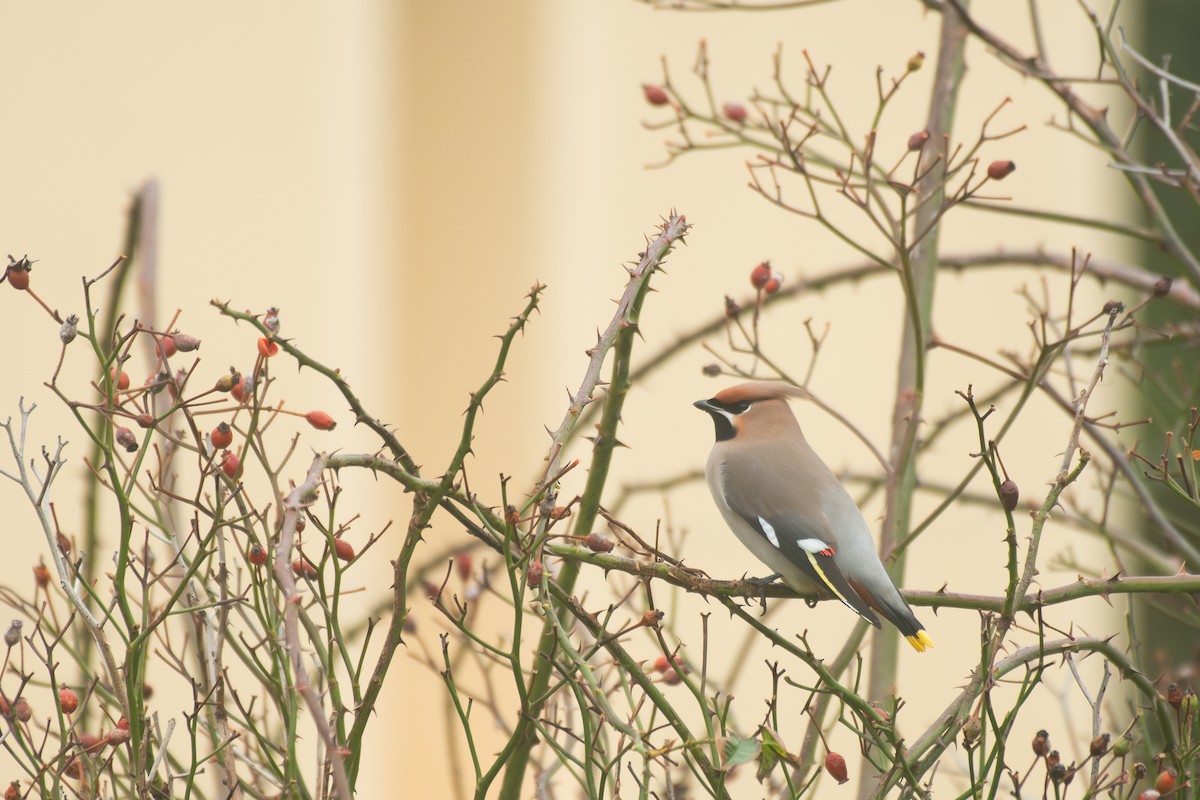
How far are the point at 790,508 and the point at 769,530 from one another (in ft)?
0.26

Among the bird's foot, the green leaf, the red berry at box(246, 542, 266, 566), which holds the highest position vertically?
the bird's foot

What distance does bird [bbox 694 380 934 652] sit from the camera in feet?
7.76

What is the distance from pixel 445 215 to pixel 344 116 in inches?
22.2

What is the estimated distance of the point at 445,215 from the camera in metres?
5.57

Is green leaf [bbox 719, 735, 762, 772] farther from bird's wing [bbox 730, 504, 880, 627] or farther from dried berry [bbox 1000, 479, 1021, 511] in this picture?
bird's wing [bbox 730, 504, 880, 627]

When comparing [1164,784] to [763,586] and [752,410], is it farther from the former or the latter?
[752,410]

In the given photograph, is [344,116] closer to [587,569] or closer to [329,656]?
[587,569]

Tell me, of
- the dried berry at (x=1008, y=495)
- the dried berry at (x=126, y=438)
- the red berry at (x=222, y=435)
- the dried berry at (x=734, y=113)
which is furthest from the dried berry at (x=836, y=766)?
the dried berry at (x=734, y=113)

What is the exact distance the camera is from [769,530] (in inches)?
108

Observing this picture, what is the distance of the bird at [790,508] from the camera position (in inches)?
93.1

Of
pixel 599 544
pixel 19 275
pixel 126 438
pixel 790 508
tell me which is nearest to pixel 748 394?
pixel 790 508

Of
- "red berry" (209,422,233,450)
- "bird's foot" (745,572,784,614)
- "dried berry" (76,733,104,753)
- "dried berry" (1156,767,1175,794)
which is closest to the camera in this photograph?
"dried berry" (76,733,104,753)

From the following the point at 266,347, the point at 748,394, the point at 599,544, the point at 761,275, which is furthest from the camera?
the point at 748,394

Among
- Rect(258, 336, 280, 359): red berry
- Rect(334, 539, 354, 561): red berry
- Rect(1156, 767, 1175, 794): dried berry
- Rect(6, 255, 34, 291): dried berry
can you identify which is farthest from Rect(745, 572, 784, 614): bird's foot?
Rect(6, 255, 34, 291): dried berry
